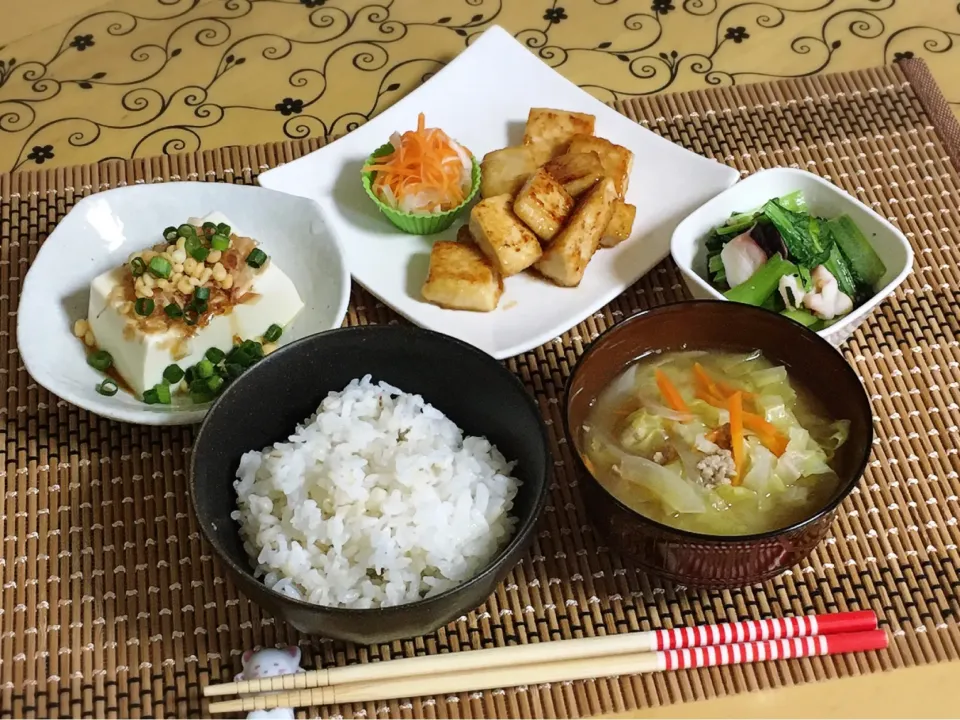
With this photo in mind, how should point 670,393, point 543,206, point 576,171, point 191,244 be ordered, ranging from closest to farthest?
point 670,393 < point 191,244 < point 543,206 < point 576,171

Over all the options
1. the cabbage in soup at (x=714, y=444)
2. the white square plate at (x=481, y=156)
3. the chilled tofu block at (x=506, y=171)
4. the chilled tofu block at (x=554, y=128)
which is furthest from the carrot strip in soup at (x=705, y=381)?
the chilled tofu block at (x=554, y=128)

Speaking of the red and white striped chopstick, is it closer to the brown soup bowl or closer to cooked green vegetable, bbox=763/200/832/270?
the brown soup bowl

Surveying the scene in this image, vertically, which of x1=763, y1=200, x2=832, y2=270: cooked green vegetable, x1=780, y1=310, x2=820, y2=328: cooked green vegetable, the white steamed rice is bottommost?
the white steamed rice

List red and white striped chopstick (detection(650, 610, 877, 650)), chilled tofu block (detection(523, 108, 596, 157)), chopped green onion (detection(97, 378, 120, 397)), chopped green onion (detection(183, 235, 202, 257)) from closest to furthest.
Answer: red and white striped chopstick (detection(650, 610, 877, 650)) < chopped green onion (detection(97, 378, 120, 397)) < chopped green onion (detection(183, 235, 202, 257)) < chilled tofu block (detection(523, 108, 596, 157))

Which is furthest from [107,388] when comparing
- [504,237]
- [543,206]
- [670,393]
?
[670,393]

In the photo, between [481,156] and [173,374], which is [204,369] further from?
[481,156]

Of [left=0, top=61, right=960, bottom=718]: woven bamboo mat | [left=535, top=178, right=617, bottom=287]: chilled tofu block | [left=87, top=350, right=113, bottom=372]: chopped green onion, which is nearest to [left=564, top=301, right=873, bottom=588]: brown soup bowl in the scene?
[left=0, top=61, right=960, bottom=718]: woven bamboo mat

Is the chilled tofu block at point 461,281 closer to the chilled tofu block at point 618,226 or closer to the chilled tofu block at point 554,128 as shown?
the chilled tofu block at point 618,226

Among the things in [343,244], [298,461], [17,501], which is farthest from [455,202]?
[17,501]

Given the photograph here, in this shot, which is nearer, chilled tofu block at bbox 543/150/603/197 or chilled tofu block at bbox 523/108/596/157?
chilled tofu block at bbox 543/150/603/197
